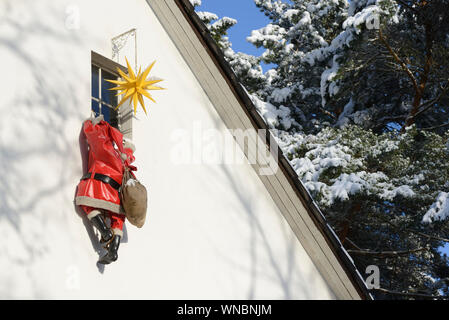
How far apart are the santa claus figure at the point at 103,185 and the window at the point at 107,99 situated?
2.18 ft

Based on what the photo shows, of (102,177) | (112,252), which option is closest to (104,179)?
(102,177)

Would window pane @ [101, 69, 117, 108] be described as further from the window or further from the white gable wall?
the white gable wall

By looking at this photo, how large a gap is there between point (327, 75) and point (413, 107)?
275 cm

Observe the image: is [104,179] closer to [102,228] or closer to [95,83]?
[102,228]

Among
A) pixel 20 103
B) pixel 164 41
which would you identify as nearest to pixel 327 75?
pixel 164 41

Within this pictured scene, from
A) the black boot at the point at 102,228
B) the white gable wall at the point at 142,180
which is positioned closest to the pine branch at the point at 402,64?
the white gable wall at the point at 142,180

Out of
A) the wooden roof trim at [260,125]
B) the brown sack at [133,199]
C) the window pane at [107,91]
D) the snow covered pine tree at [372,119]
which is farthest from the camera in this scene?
the snow covered pine tree at [372,119]

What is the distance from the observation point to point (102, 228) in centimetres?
489

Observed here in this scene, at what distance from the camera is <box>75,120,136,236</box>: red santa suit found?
4832mm

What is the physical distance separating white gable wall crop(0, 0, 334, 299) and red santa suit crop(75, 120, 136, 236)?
0.37 ft

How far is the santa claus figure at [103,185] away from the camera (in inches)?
191

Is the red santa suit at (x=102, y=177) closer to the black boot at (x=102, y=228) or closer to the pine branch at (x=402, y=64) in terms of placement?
the black boot at (x=102, y=228)

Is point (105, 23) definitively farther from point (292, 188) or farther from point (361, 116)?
point (361, 116)

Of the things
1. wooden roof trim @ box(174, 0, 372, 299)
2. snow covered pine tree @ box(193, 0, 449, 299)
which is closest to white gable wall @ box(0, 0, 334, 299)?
wooden roof trim @ box(174, 0, 372, 299)
